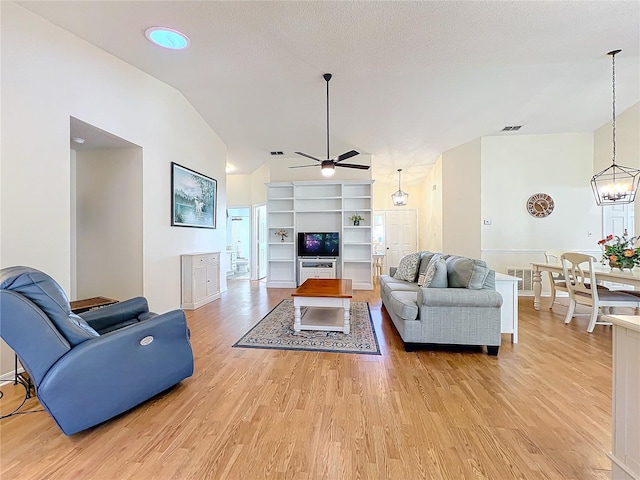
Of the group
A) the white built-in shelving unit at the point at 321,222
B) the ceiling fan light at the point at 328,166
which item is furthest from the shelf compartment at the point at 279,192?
the ceiling fan light at the point at 328,166

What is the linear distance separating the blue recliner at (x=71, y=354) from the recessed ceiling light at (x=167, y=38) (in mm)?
2655

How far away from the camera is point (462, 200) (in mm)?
6266

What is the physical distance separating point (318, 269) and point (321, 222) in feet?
3.88

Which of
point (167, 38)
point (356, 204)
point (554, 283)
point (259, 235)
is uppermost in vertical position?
point (167, 38)

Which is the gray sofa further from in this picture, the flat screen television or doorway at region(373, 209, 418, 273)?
doorway at region(373, 209, 418, 273)

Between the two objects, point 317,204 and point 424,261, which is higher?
point 317,204

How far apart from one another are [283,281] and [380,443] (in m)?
5.37

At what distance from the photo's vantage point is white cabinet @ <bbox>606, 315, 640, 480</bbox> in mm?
1141

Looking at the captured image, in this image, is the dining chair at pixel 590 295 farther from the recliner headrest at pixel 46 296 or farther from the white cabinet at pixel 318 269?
the recliner headrest at pixel 46 296

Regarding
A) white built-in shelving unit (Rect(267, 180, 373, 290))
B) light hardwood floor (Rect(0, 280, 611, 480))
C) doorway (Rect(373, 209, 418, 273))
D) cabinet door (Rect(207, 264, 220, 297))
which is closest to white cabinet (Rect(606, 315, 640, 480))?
light hardwood floor (Rect(0, 280, 611, 480))

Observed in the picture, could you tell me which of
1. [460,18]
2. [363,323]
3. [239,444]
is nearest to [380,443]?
[239,444]

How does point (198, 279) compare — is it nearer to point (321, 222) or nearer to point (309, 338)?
point (309, 338)

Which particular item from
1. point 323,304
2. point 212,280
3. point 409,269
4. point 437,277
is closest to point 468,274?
point 437,277

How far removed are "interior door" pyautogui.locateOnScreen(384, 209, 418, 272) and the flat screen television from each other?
327 cm
